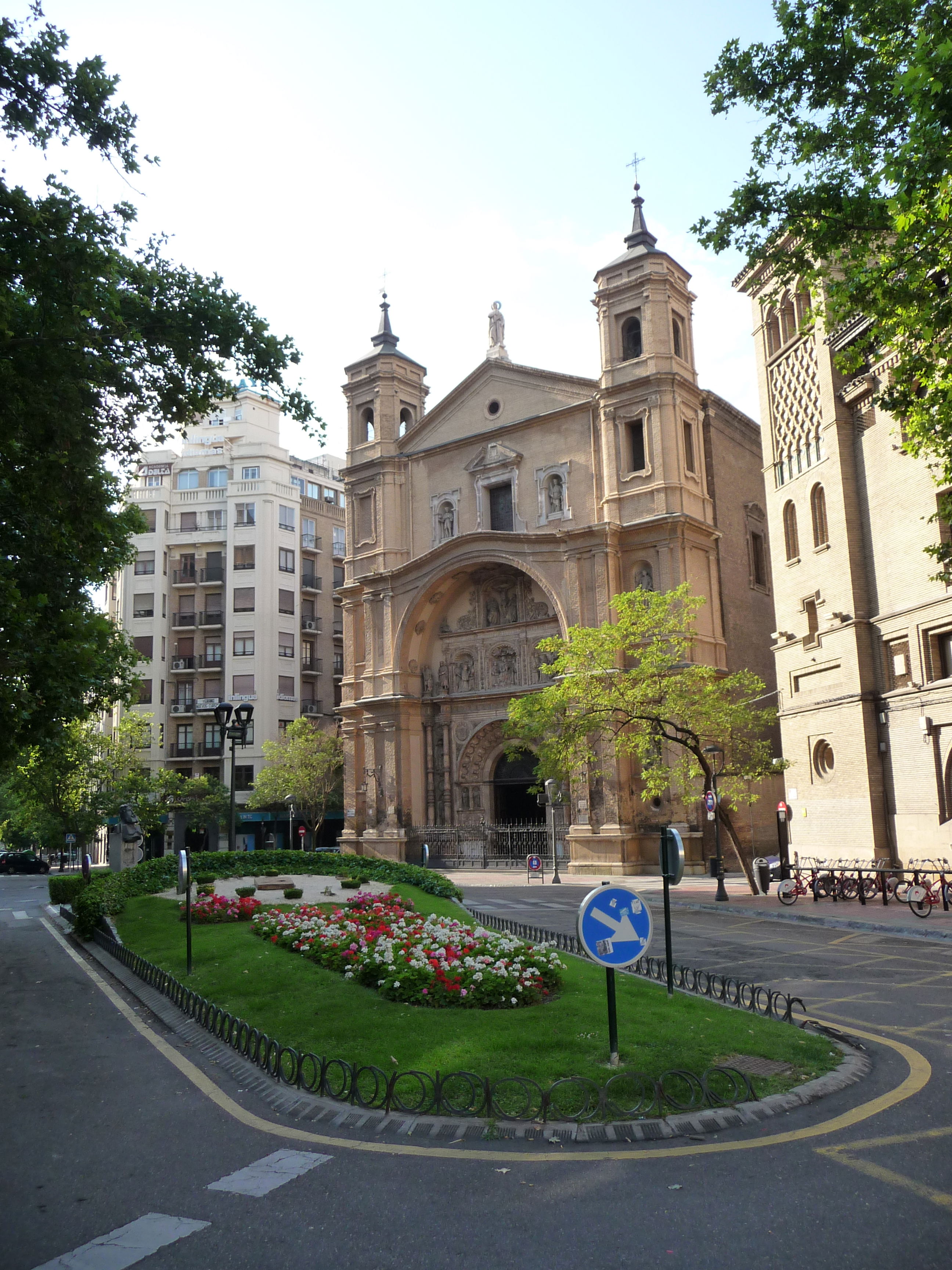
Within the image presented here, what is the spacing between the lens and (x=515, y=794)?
42719 mm

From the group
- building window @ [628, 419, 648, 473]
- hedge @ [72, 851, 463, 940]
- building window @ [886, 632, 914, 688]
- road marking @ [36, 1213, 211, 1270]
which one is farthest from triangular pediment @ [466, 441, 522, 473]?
road marking @ [36, 1213, 211, 1270]

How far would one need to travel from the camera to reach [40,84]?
1112cm

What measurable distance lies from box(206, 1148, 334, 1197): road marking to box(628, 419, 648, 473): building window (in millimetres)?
34885

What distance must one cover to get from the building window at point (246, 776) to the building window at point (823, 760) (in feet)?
122

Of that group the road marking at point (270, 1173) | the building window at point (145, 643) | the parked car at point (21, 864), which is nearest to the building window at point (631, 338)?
the building window at point (145, 643)

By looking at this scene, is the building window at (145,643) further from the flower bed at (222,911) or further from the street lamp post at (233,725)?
the flower bed at (222,911)

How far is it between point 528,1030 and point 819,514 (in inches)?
833

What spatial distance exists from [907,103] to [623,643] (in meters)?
17.8

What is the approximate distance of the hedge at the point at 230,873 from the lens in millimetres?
20297

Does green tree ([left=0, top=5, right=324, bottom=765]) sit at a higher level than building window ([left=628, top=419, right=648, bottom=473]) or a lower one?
lower

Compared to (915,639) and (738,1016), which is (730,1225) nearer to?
(738,1016)

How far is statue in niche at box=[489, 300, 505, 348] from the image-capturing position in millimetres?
45906

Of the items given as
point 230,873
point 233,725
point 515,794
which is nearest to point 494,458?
point 515,794

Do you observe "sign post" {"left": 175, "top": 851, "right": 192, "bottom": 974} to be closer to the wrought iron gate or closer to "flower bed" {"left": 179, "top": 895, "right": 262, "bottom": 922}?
"flower bed" {"left": 179, "top": 895, "right": 262, "bottom": 922}
